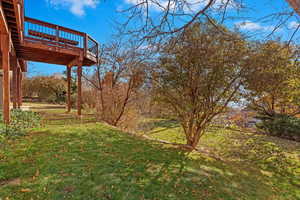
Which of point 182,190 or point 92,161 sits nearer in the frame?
point 182,190

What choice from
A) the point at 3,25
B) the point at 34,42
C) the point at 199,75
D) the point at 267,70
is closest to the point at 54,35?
the point at 34,42

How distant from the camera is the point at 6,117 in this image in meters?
4.61

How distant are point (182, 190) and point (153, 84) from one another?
136 inches

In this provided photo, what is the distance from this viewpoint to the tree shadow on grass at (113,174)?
2.14m

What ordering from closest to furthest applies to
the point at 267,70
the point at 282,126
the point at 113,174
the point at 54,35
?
the point at 113,174, the point at 267,70, the point at 54,35, the point at 282,126

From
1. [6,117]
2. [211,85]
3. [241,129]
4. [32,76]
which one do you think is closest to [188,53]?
[211,85]

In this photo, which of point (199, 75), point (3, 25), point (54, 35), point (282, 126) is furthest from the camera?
point (282, 126)

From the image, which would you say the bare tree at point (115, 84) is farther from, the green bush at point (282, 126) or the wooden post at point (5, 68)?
the green bush at point (282, 126)

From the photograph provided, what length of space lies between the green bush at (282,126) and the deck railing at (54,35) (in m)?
10.6

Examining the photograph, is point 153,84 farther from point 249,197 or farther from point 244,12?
point 249,197

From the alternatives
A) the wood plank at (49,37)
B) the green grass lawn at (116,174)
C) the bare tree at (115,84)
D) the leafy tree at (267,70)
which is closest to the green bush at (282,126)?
the leafy tree at (267,70)

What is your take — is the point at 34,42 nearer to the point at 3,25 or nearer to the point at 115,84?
the point at 3,25

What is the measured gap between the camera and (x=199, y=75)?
14.8 ft

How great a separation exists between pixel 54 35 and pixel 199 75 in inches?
258
